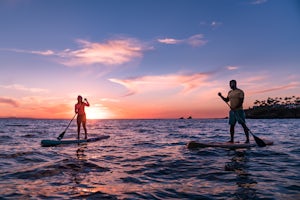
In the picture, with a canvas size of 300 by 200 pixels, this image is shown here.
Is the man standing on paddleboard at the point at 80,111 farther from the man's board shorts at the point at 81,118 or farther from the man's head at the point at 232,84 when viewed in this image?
the man's head at the point at 232,84

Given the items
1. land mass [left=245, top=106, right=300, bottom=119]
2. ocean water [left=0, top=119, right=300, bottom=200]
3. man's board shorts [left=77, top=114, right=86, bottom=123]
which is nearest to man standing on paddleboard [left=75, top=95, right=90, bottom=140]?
man's board shorts [left=77, top=114, right=86, bottom=123]

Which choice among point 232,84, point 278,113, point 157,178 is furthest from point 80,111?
point 278,113

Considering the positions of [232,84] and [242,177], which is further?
[232,84]

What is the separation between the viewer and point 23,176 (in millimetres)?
7180

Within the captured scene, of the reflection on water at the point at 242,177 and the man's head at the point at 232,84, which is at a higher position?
the man's head at the point at 232,84

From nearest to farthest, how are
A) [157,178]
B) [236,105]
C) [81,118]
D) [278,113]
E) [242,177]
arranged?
[242,177]
[157,178]
[236,105]
[81,118]
[278,113]

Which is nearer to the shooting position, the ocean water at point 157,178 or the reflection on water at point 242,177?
the reflection on water at point 242,177

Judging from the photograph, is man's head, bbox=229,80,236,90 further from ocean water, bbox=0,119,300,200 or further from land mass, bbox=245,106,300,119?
land mass, bbox=245,106,300,119

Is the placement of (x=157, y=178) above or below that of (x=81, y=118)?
below

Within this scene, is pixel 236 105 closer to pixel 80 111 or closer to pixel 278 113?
pixel 80 111

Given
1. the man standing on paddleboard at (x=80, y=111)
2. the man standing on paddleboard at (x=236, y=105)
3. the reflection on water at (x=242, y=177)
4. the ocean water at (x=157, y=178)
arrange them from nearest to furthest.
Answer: the reflection on water at (x=242, y=177), the ocean water at (x=157, y=178), the man standing on paddleboard at (x=236, y=105), the man standing on paddleboard at (x=80, y=111)

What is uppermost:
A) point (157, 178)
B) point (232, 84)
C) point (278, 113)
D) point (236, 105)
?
point (232, 84)

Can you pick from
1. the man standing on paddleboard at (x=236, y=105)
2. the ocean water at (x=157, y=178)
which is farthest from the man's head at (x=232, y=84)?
the ocean water at (x=157, y=178)

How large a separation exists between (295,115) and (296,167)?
143 meters
